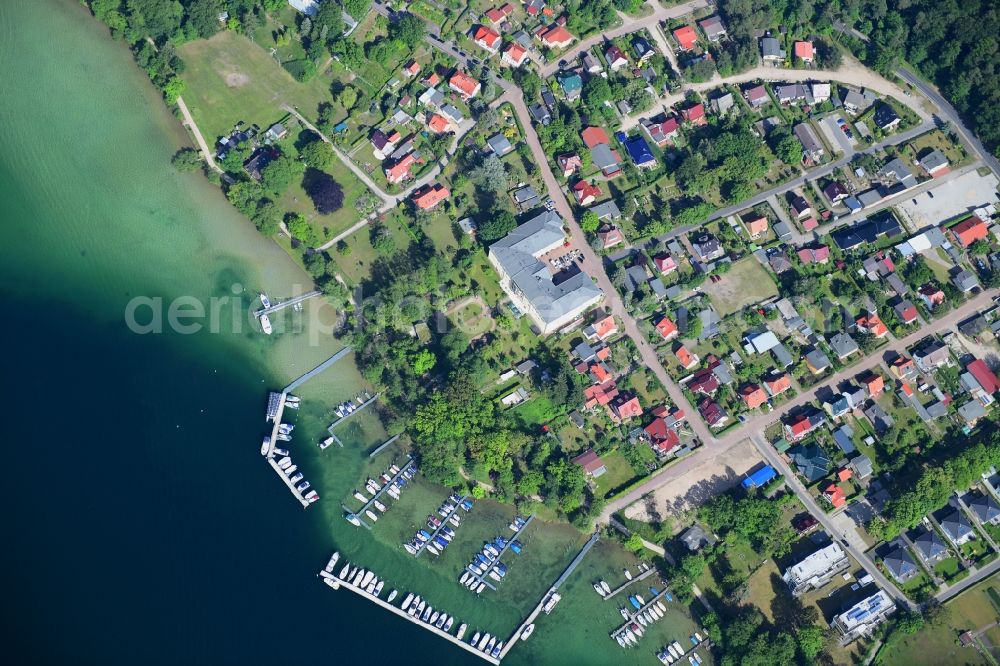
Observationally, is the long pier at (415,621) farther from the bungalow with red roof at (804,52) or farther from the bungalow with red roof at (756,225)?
the bungalow with red roof at (804,52)

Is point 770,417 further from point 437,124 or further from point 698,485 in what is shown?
point 437,124

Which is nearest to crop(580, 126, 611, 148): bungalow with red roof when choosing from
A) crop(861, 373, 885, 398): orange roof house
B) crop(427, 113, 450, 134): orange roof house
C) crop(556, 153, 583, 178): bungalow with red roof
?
crop(556, 153, 583, 178): bungalow with red roof

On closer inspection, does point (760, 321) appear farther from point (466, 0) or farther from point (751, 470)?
point (466, 0)

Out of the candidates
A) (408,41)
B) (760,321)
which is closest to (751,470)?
(760,321)

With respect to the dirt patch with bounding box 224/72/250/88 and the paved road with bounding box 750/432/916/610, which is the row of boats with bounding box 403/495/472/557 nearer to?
the paved road with bounding box 750/432/916/610

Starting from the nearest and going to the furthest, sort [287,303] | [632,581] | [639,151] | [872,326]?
[632,581]
[872,326]
[287,303]
[639,151]

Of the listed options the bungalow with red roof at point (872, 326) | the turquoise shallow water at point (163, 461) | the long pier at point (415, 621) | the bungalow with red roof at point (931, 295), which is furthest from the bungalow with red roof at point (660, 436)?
the bungalow with red roof at point (931, 295)

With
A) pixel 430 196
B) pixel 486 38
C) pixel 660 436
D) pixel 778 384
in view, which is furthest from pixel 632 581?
pixel 486 38
